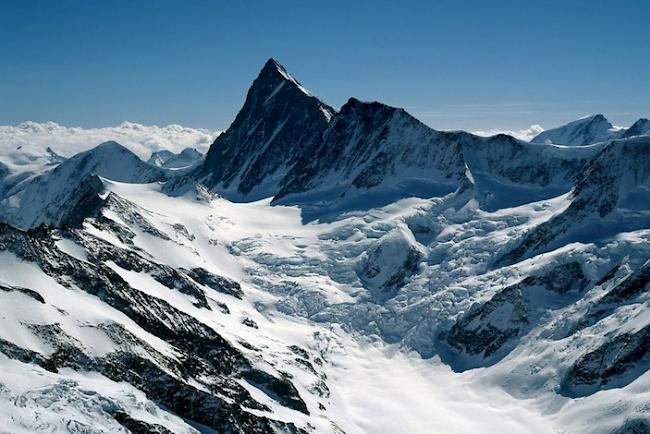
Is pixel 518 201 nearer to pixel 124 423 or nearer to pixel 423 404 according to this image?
pixel 423 404

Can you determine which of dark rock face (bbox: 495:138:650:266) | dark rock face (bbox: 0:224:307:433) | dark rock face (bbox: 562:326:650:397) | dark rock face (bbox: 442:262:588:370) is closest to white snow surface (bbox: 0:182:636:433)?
dark rock face (bbox: 0:224:307:433)

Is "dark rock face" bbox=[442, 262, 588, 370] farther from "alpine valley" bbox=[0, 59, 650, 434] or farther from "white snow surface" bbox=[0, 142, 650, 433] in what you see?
"white snow surface" bbox=[0, 142, 650, 433]

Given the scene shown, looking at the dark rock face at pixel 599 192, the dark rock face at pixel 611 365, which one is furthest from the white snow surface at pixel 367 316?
the dark rock face at pixel 611 365

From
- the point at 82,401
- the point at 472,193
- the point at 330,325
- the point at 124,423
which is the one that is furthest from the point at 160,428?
the point at 472,193

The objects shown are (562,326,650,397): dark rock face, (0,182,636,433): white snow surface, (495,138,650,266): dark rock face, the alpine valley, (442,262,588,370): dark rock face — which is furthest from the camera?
(495,138,650,266): dark rock face

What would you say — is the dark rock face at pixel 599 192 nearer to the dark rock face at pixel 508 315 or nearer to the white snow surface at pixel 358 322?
the white snow surface at pixel 358 322

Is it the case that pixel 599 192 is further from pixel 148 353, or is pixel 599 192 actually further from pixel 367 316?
pixel 148 353
